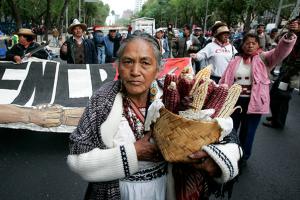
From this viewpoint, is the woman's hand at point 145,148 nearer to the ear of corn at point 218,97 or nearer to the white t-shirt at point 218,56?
the ear of corn at point 218,97

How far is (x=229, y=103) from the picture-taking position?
1.45 m

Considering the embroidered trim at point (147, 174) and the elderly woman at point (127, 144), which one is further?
the embroidered trim at point (147, 174)

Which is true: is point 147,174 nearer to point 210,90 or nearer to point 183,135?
point 183,135

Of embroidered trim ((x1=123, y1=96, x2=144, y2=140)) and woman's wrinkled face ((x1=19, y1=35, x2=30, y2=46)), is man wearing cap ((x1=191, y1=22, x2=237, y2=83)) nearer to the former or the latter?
woman's wrinkled face ((x1=19, y1=35, x2=30, y2=46))

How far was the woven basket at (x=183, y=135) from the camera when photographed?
1.31 metres

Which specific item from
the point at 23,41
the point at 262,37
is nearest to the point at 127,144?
the point at 23,41

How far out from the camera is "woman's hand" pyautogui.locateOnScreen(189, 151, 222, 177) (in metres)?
1.36

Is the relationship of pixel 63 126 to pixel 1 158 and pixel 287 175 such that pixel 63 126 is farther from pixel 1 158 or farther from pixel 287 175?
pixel 287 175

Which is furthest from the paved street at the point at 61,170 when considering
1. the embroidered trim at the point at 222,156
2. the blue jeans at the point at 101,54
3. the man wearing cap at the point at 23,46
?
the blue jeans at the point at 101,54

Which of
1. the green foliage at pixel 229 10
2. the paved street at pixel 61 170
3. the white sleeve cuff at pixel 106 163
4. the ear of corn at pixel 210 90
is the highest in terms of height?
the green foliage at pixel 229 10

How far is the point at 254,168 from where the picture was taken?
15.2 ft

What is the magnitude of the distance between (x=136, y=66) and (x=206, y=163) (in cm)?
60

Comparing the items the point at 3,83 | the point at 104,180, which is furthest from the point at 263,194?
the point at 3,83

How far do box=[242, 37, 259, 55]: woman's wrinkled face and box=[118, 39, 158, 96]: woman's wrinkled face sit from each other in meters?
2.78
